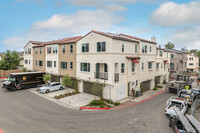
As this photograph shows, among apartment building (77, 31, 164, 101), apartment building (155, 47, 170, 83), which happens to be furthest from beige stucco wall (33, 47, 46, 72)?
apartment building (155, 47, 170, 83)

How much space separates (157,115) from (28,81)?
2456 centimetres

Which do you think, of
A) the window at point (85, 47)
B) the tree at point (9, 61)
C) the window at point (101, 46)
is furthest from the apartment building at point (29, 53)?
the window at point (101, 46)

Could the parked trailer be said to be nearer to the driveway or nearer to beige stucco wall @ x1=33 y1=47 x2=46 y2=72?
beige stucco wall @ x1=33 y1=47 x2=46 y2=72

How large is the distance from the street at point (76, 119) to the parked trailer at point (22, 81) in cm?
662

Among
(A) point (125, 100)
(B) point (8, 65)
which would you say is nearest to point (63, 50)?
(A) point (125, 100)

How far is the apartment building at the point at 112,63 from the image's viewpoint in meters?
18.8

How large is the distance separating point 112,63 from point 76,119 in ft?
29.2

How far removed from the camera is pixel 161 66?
110ft

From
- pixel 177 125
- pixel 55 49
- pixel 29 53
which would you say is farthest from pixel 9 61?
pixel 177 125

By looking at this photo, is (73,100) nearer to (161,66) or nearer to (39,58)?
(39,58)

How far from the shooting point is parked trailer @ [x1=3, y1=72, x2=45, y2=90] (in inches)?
966

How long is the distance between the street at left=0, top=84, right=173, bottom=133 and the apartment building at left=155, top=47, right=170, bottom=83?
51.4 feet

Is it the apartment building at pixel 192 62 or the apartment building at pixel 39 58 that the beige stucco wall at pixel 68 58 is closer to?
the apartment building at pixel 39 58

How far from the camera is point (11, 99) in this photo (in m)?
20.1
